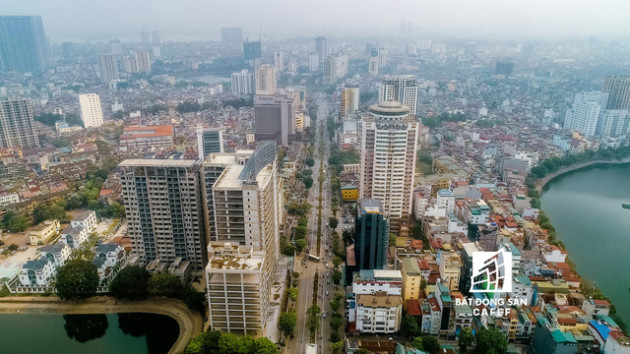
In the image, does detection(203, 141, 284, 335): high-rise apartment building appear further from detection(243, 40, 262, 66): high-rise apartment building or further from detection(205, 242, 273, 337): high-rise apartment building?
detection(243, 40, 262, 66): high-rise apartment building

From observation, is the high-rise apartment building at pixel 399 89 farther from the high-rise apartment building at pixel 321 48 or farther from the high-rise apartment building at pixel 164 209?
the high-rise apartment building at pixel 321 48

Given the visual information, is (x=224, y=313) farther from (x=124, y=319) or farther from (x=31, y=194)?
(x=31, y=194)

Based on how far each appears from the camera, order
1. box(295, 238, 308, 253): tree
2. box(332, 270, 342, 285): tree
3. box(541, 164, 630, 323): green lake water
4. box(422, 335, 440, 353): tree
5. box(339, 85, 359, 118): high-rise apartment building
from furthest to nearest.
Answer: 1. box(339, 85, 359, 118): high-rise apartment building
2. box(295, 238, 308, 253): tree
3. box(541, 164, 630, 323): green lake water
4. box(332, 270, 342, 285): tree
5. box(422, 335, 440, 353): tree

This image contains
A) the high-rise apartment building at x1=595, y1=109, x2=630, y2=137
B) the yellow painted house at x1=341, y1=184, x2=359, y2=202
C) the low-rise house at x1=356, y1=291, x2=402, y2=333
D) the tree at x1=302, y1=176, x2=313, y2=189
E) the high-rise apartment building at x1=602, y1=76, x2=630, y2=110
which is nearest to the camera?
the low-rise house at x1=356, y1=291, x2=402, y2=333

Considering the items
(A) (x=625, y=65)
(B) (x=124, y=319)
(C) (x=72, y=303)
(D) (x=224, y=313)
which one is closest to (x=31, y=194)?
(C) (x=72, y=303)

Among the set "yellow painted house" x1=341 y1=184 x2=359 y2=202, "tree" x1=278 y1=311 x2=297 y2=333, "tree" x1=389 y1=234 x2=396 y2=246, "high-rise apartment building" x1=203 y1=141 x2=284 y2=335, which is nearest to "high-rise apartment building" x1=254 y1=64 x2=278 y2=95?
"yellow painted house" x1=341 y1=184 x2=359 y2=202

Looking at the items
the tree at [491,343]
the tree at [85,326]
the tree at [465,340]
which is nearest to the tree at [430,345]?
the tree at [465,340]
